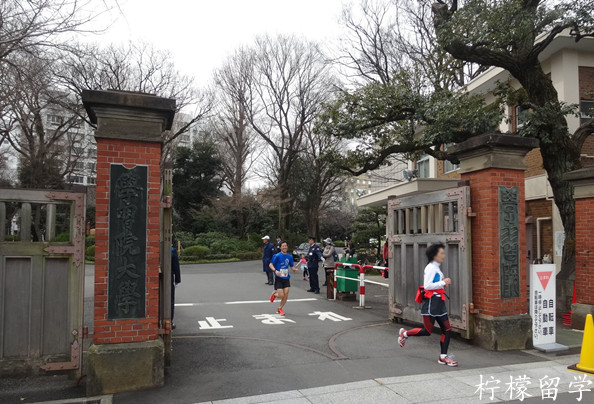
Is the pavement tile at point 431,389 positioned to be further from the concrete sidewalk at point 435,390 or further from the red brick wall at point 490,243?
Result: the red brick wall at point 490,243

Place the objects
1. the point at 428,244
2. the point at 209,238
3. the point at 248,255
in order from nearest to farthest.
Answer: the point at 428,244, the point at 248,255, the point at 209,238

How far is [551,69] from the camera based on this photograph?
1638cm

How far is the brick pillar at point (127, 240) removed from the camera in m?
5.30

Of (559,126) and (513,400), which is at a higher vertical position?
(559,126)

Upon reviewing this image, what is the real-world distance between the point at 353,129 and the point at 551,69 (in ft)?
27.0

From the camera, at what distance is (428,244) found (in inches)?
322

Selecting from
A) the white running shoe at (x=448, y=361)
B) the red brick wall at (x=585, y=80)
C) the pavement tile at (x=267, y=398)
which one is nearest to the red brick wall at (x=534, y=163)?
the red brick wall at (x=585, y=80)

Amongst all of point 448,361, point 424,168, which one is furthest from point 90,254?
point 448,361

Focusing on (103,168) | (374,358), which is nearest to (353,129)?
(374,358)

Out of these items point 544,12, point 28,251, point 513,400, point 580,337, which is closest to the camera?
point 513,400

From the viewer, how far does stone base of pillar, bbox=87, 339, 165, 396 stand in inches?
203

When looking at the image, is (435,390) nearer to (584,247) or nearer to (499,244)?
(499,244)

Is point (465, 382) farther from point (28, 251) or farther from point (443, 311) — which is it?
point (28, 251)

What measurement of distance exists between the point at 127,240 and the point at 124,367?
1508mm
